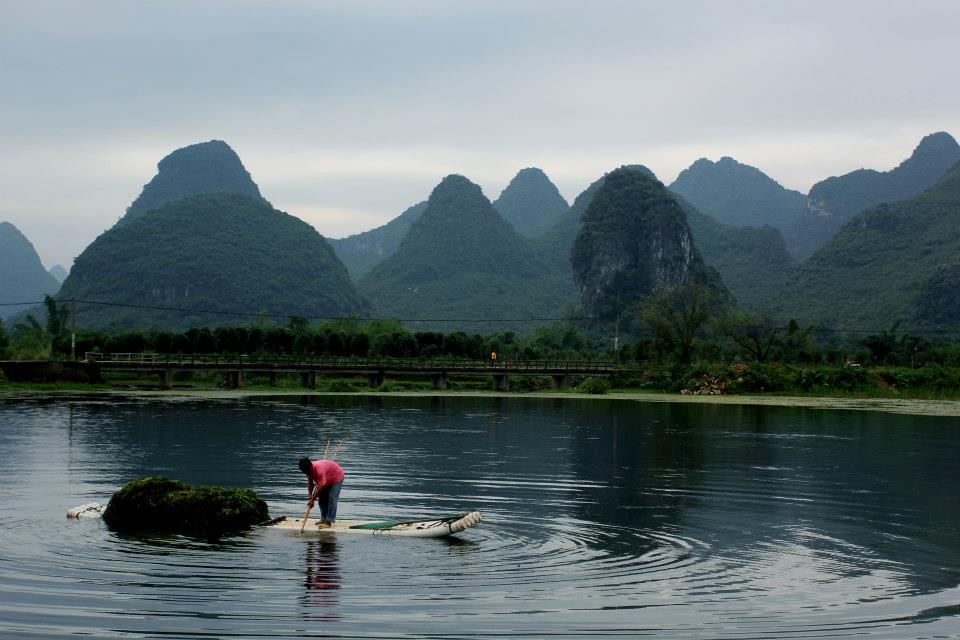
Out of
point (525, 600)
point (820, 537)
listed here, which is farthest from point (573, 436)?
point (525, 600)

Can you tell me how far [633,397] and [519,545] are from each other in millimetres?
61783

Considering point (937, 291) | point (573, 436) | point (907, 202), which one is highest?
point (907, 202)

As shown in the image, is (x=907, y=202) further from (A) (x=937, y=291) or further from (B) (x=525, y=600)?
(B) (x=525, y=600)

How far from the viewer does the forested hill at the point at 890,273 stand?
146 metres

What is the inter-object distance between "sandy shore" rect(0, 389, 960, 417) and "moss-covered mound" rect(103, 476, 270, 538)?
48186 millimetres

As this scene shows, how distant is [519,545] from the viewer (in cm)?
1769

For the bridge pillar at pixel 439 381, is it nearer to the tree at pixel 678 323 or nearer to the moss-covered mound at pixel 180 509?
the tree at pixel 678 323

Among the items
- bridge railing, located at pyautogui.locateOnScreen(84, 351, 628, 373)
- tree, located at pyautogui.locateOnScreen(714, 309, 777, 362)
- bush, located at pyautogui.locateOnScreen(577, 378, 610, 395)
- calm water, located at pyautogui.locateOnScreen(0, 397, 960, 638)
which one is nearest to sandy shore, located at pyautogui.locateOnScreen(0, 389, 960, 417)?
bush, located at pyautogui.locateOnScreen(577, 378, 610, 395)

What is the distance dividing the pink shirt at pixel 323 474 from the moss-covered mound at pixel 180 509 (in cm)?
132

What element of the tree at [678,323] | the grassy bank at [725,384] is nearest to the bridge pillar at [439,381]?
the grassy bank at [725,384]

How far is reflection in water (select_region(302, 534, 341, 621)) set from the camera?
1269 centimetres

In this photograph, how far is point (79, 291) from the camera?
197 m

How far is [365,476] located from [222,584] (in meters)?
13.5

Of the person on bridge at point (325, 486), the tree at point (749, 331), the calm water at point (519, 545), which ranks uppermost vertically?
the tree at point (749, 331)
